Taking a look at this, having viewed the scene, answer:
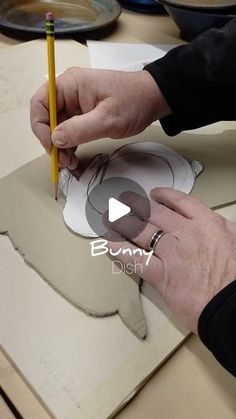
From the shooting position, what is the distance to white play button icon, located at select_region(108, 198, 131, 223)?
0.48 meters

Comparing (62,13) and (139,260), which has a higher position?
(62,13)

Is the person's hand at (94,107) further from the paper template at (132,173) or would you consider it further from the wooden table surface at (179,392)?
the wooden table surface at (179,392)

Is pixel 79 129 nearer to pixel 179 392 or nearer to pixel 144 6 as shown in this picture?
pixel 179 392

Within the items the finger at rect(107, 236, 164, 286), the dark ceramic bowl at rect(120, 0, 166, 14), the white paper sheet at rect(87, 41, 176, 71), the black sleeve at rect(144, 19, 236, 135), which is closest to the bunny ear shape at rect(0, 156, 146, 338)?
the finger at rect(107, 236, 164, 286)

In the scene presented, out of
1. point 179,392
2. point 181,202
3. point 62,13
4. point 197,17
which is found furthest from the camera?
point 62,13

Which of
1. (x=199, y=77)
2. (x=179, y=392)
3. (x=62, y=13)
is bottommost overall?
(x=179, y=392)

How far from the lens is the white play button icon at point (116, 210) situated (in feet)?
1.58

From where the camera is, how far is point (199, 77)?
573 millimetres

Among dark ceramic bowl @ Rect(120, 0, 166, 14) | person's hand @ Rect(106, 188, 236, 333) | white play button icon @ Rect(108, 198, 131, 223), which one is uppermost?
dark ceramic bowl @ Rect(120, 0, 166, 14)

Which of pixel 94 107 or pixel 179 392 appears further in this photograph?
pixel 94 107

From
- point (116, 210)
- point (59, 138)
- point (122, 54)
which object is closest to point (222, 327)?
point (116, 210)

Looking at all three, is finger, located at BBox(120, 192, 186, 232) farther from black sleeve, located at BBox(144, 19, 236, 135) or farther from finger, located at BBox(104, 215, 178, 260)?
black sleeve, located at BBox(144, 19, 236, 135)

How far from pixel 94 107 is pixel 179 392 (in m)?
0.37

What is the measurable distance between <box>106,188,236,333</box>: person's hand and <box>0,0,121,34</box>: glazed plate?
1.93 ft
